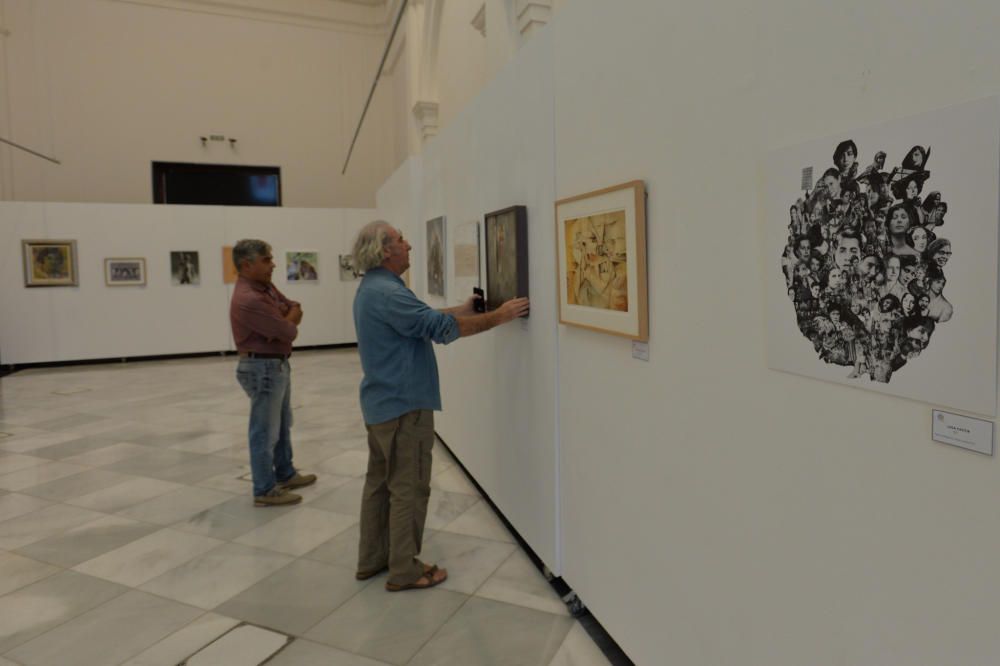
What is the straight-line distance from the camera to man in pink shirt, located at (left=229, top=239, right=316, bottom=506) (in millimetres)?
5219

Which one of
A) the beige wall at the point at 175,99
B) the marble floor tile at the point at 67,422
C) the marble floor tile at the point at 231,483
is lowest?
the marble floor tile at the point at 231,483

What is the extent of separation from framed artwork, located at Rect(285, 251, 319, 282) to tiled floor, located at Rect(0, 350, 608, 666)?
8.54 m

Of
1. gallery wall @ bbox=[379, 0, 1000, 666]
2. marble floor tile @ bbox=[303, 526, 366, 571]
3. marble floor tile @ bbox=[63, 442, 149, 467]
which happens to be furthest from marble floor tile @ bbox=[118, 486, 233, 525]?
gallery wall @ bbox=[379, 0, 1000, 666]

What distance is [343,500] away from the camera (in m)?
5.78

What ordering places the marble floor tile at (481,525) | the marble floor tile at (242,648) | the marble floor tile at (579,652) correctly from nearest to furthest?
1. the marble floor tile at (579,652)
2. the marble floor tile at (242,648)
3. the marble floor tile at (481,525)

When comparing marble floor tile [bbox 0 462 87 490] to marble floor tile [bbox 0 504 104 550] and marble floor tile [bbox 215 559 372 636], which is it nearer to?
marble floor tile [bbox 0 504 104 550]

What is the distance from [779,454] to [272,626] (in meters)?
3.12

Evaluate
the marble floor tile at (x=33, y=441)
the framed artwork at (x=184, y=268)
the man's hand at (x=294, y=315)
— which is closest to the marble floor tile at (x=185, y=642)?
the man's hand at (x=294, y=315)

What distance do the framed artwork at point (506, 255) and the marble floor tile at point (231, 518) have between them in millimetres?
2733

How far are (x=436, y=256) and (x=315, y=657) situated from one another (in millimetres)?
4165

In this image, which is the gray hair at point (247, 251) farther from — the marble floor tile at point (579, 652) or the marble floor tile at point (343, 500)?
the marble floor tile at point (579, 652)

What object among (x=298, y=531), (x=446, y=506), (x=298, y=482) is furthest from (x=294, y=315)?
(x=446, y=506)

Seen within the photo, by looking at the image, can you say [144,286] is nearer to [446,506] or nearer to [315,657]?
[446,506]

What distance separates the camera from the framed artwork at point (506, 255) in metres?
4.04
